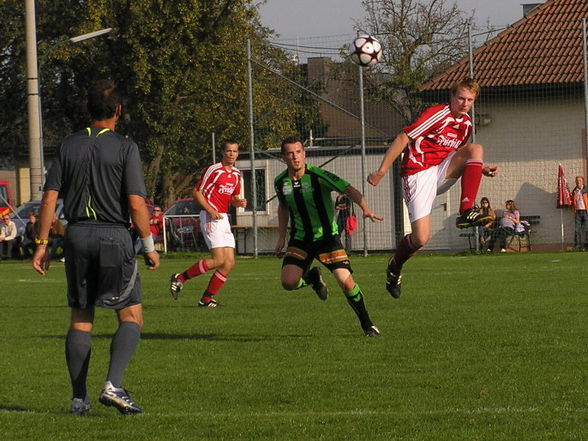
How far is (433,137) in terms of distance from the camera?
40.1 feet

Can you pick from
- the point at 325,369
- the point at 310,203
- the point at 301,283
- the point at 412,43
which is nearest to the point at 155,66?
the point at 412,43


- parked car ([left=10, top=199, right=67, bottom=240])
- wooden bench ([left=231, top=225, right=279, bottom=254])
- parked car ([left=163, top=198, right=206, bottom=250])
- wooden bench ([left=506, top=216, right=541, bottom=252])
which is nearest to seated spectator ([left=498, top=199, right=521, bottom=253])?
wooden bench ([left=506, top=216, right=541, bottom=252])

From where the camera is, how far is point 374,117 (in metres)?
38.1

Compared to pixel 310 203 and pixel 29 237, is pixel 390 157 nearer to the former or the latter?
pixel 310 203

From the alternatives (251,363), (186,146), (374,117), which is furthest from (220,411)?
(186,146)

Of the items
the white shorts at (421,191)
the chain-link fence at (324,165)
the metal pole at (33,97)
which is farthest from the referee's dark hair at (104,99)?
the metal pole at (33,97)

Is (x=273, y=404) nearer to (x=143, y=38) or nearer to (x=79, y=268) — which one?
(x=79, y=268)

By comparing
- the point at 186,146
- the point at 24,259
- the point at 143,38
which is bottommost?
the point at 24,259

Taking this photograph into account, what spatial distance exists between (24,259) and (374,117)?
10805 millimetres

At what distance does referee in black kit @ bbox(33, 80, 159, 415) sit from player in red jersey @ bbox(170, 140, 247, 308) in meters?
8.63

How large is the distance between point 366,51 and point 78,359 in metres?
13.5

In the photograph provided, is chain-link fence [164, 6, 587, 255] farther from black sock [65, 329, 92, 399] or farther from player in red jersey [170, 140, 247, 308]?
black sock [65, 329, 92, 399]

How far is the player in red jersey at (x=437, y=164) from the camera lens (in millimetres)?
12008

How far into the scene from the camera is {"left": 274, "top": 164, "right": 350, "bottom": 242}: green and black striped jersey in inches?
478
